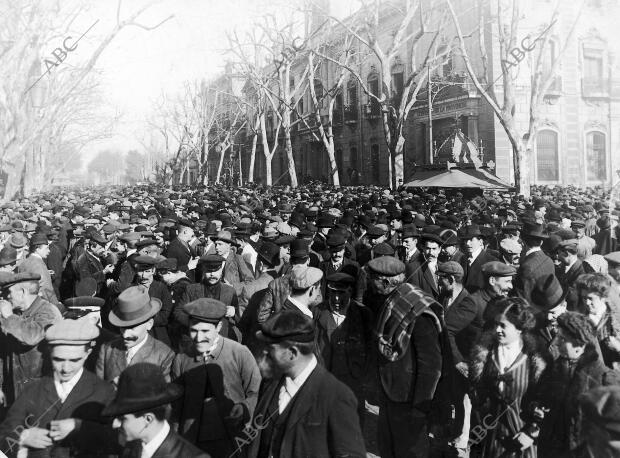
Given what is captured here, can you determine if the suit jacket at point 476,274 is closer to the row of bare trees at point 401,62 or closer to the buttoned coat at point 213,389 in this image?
the buttoned coat at point 213,389

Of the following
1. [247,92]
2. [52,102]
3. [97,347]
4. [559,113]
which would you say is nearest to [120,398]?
[97,347]

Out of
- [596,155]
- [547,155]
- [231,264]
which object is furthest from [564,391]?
[596,155]

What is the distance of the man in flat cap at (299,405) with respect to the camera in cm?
283

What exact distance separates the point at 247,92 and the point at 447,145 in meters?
24.5

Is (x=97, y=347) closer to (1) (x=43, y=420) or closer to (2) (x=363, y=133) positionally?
(1) (x=43, y=420)

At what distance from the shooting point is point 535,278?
555cm

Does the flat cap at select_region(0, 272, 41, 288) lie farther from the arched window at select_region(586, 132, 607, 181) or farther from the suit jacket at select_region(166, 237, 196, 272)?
the arched window at select_region(586, 132, 607, 181)

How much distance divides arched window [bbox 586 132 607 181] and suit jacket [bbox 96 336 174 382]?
28265 millimetres

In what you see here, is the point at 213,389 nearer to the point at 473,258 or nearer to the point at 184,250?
the point at 473,258

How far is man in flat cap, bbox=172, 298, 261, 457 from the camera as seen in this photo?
3.62 metres

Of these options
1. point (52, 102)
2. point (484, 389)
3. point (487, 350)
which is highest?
point (52, 102)

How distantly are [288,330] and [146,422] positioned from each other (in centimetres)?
79

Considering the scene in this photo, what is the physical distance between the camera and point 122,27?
18344 millimetres

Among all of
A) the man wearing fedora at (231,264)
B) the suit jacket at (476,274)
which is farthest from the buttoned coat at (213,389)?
the suit jacket at (476,274)
